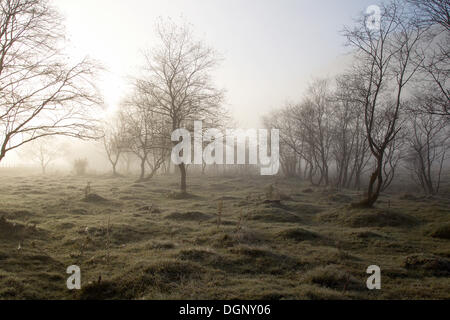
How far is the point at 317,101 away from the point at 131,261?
1264 inches

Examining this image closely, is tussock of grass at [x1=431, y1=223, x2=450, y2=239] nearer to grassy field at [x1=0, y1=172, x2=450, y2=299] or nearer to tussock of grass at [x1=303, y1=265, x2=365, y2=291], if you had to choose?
grassy field at [x1=0, y1=172, x2=450, y2=299]

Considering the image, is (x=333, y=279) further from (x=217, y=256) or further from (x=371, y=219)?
(x=371, y=219)

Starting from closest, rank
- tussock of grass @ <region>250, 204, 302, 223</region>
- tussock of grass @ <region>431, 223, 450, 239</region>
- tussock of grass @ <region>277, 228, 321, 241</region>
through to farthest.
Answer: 1. tussock of grass @ <region>277, 228, 321, 241</region>
2. tussock of grass @ <region>431, 223, 450, 239</region>
3. tussock of grass @ <region>250, 204, 302, 223</region>

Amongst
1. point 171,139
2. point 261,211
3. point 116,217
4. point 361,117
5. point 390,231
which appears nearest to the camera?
point 390,231

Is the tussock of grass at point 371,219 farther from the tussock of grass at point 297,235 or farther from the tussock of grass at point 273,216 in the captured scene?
the tussock of grass at point 297,235

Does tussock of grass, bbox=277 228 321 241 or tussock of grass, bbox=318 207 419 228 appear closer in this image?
tussock of grass, bbox=277 228 321 241

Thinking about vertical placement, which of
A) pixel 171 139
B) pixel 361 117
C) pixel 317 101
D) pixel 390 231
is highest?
pixel 317 101

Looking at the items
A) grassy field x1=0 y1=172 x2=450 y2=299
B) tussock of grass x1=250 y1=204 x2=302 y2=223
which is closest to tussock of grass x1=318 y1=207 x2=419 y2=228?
grassy field x1=0 y1=172 x2=450 y2=299

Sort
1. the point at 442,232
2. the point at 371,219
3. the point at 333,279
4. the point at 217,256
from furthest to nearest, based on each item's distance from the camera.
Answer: the point at 371,219
the point at 442,232
the point at 217,256
the point at 333,279

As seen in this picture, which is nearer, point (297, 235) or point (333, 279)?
point (333, 279)

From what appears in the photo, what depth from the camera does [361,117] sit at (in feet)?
108

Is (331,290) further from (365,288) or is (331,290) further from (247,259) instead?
(247,259)

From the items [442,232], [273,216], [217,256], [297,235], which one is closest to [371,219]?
[442,232]

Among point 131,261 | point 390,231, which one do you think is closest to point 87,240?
point 131,261
